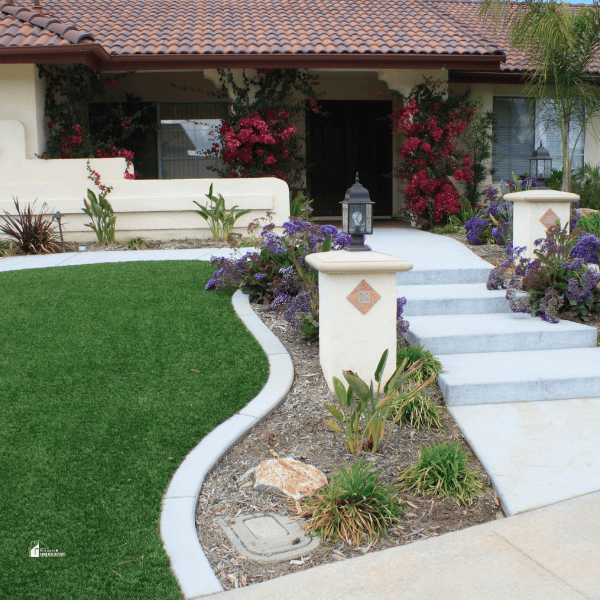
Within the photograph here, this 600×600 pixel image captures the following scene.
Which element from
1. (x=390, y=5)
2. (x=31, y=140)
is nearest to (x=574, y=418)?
(x=31, y=140)

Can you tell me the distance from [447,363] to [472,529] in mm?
1883

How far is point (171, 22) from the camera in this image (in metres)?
12.1

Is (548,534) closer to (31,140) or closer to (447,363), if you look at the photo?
(447,363)

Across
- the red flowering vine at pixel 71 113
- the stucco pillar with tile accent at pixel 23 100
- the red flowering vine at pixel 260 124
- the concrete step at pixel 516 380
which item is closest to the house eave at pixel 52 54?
the stucco pillar with tile accent at pixel 23 100

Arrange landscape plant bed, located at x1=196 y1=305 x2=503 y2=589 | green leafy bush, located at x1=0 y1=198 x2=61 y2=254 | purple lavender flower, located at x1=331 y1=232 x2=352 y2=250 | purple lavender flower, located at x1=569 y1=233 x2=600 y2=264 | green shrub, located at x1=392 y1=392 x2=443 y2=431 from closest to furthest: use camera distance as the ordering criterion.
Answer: landscape plant bed, located at x1=196 y1=305 x2=503 y2=589 < green shrub, located at x1=392 y1=392 x2=443 y2=431 < purple lavender flower, located at x1=569 y1=233 x2=600 y2=264 < purple lavender flower, located at x1=331 y1=232 x2=352 y2=250 < green leafy bush, located at x1=0 y1=198 x2=61 y2=254

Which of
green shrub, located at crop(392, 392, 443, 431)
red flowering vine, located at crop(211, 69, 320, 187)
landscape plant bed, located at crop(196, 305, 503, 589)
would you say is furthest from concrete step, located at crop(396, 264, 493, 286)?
red flowering vine, located at crop(211, 69, 320, 187)

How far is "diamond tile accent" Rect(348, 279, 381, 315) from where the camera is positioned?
4.51 meters

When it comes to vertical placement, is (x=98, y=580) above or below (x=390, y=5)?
below

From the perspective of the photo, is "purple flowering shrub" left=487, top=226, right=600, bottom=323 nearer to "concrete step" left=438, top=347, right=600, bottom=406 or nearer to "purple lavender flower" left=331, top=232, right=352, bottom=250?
"concrete step" left=438, top=347, right=600, bottom=406

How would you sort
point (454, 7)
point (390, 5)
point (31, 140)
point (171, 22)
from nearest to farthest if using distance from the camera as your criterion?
point (31, 140), point (171, 22), point (390, 5), point (454, 7)

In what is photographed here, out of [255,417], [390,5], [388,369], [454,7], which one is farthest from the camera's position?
[454,7]

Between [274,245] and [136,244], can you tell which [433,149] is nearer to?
[136,244]

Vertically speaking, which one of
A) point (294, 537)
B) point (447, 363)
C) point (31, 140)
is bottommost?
point (294, 537)

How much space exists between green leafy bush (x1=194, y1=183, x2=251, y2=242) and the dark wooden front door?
3907 mm
